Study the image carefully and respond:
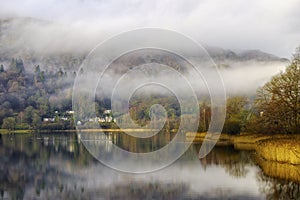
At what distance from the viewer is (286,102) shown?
28328 millimetres

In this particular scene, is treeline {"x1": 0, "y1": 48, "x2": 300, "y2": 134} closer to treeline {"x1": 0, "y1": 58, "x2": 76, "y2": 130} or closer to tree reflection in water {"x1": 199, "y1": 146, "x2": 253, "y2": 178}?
treeline {"x1": 0, "y1": 58, "x2": 76, "y2": 130}

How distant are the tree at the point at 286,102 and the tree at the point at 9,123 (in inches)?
2924

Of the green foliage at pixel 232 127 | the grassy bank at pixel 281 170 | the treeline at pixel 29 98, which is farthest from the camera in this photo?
the treeline at pixel 29 98

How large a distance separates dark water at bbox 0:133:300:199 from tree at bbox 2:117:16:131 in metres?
65.6

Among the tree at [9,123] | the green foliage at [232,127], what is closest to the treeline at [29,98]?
the tree at [9,123]

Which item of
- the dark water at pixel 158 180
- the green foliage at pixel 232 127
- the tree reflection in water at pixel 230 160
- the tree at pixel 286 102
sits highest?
the tree at pixel 286 102

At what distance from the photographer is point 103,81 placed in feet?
415

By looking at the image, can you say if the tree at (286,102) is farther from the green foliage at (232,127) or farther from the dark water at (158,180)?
the green foliage at (232,127)

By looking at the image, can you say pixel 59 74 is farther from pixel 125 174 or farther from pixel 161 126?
pixel 125 174

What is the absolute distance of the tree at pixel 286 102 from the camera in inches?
1113

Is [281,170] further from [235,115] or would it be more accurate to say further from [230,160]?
[235,115]

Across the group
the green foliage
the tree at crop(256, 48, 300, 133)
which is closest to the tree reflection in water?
the tree at crop(256, 48, 300, 133)

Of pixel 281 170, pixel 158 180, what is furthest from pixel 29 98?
pixel 281 170

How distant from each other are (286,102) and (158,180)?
1064cm
